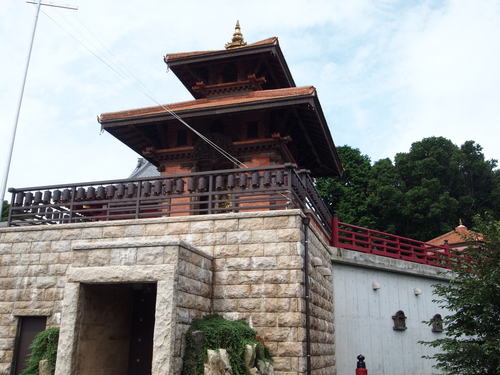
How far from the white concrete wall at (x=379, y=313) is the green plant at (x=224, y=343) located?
5209 millimetres

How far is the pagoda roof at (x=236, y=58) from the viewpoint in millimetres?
13914

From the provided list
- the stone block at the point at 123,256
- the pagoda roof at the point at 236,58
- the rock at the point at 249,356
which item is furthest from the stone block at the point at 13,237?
the pagoda roof at the point at 236,58

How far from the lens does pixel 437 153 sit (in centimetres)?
3706

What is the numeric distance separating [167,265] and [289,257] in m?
2.33

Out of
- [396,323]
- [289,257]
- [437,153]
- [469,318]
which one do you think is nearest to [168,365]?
[289,257]

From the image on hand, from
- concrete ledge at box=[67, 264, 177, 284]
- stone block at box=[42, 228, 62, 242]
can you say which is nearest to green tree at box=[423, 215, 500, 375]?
concrete ledge at box=[67, 264, 177, 284]

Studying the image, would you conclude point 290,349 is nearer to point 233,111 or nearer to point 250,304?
point 250,304

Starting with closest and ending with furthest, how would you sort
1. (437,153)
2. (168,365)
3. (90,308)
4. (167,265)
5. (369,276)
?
(168,365) < (167,265) < (90,308) < (369,276) < (437,153)

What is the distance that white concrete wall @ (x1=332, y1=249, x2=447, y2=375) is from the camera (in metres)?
13.0

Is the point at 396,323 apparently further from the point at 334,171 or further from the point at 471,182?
the point at 471,182

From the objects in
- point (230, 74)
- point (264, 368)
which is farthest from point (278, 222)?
point (230, 74)

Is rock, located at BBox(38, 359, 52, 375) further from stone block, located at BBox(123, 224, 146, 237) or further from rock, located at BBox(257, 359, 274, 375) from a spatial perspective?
rock, located at BBox(257, 359, 274, 375)

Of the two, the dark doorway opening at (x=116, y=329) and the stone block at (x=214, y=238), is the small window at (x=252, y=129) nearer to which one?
the stone block at (x=214, y=238)

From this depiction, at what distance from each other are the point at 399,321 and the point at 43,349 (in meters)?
10.3
